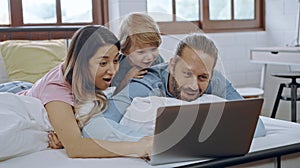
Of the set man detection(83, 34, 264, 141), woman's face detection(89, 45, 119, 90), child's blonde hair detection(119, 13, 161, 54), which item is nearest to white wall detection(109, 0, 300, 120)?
child's blonde hair detection(119, 13, 161, 54)

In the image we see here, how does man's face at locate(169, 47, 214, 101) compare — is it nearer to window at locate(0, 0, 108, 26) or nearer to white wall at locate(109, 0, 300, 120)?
window at locate(0, 0, 108, 26)

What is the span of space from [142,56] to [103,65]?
235 millimetres

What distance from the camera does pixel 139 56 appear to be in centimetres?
150

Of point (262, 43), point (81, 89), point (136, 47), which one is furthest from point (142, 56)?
point (262, 43)

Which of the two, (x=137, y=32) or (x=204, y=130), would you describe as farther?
(x=137, y=32)

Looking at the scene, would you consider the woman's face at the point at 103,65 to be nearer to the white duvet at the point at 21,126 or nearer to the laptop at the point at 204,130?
the white duvet at the point at 21,126

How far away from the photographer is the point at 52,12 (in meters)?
2.96

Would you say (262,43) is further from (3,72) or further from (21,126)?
(21,126)

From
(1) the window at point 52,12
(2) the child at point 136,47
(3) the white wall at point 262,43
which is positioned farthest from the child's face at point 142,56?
(3) the white wall at point 262,43

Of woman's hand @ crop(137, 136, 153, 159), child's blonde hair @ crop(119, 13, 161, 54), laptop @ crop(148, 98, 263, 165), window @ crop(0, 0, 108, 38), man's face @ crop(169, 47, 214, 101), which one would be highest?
window @ crop(0, 0, 108, 38)

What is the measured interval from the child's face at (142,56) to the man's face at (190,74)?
13 centimetres

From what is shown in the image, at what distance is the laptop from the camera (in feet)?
3.31

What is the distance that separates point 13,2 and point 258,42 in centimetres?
211

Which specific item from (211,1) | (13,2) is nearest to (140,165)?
(13,2)
